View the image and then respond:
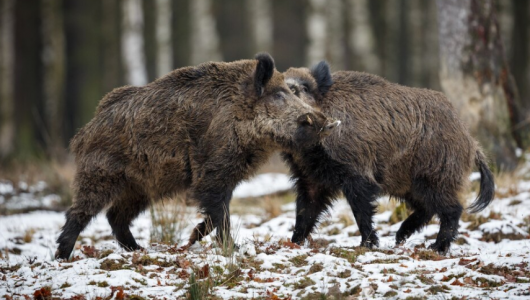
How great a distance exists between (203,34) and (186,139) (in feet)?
63.3

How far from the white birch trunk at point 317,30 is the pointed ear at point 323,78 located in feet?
43.4

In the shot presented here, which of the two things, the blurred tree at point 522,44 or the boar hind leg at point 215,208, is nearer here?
the boar hind leg at point 215,208

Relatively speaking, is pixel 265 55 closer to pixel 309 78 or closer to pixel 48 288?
pixel 309 78

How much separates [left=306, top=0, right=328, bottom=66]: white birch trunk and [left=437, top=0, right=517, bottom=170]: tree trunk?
35.2 ft

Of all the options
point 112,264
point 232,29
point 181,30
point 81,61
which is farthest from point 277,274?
point 232,29

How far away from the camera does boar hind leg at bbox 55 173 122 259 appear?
6168 millimetres

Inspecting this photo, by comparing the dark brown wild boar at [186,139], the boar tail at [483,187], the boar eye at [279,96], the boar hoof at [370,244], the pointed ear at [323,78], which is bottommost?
the boar hoof at [370,244]

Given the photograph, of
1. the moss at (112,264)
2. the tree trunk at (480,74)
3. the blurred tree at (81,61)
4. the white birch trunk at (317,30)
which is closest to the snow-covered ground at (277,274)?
the moss at (112,264)

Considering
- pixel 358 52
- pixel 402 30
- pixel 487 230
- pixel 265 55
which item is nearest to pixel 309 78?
pixel 265 55

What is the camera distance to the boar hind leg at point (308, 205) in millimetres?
6848

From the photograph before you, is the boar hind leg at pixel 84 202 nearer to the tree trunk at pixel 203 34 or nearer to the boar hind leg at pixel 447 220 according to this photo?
the boar hind leg at pixel 447 220

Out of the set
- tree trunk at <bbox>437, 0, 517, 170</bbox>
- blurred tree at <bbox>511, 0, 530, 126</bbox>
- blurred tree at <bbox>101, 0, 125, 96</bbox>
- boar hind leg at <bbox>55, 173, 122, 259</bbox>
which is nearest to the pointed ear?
boar hind leg at <bbox>55, 173, 122, 259</bbox>

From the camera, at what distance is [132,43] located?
57.4ft

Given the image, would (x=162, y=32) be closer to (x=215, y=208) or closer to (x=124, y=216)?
(x=124, y=216)
